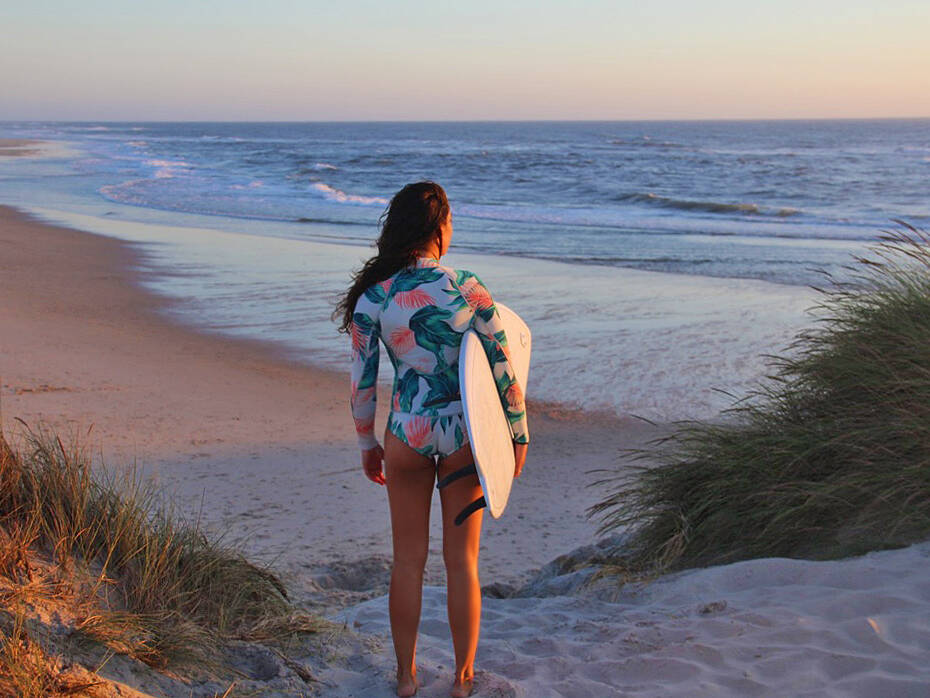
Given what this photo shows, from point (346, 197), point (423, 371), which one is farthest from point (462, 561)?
point (346, 197)

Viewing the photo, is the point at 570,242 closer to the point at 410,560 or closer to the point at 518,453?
the point at 518,453

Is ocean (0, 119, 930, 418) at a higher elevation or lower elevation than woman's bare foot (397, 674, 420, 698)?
higher

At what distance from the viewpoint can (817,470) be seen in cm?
443

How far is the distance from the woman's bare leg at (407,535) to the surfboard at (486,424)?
0.22 m

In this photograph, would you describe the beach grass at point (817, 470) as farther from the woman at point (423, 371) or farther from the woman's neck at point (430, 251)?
the woman's neck at point (430, 251)

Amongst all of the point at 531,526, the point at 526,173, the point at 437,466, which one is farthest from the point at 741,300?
the point at 526,173

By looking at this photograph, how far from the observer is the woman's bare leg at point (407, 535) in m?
3.05

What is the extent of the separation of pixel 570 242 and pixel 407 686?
17.0m

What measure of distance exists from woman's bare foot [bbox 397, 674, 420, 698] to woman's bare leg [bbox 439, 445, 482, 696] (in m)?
0.15

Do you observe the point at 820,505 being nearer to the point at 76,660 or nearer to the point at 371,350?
the point at 371,350

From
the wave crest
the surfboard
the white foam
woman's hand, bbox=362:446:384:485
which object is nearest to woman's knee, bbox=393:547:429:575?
woman's hand, bbox=362:446:384:485

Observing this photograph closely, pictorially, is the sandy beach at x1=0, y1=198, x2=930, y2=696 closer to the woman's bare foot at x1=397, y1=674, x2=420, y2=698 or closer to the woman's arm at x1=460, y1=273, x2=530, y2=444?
the woman's bare foot at x1=397, y1=674, x2=420, y2=698

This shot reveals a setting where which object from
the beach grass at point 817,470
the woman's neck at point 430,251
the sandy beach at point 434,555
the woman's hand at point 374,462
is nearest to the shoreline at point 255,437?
the sandy beach at point 434,555

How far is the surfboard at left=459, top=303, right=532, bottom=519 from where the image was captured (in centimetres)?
289
